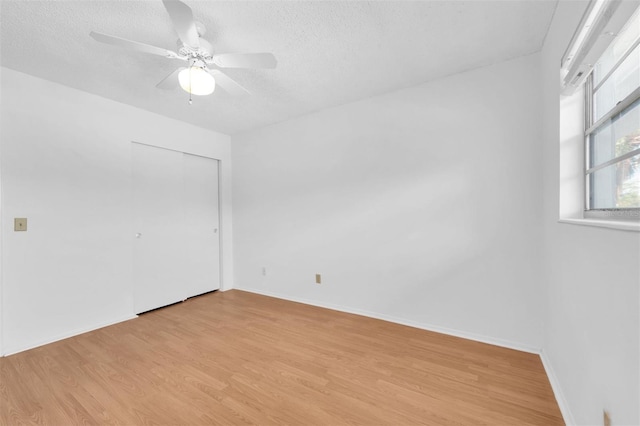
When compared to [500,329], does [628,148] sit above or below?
above

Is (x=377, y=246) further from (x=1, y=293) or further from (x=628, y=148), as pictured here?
(x=1, y=293)

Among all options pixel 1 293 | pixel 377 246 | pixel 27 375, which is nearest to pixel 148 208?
pixel 1 293

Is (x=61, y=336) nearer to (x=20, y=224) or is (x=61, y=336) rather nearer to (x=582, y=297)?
(x=20, y=224)

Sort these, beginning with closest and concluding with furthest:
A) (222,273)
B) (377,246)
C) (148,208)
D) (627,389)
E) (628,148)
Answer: (627,389) → (628,148) → (377,246) → (148,208) → (222,273)

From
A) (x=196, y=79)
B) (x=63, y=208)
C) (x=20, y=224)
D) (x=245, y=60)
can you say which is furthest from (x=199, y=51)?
(x=20, y=224)

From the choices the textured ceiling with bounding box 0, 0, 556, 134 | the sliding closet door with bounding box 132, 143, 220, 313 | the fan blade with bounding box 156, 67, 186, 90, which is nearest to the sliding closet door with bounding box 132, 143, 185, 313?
the sliding closet door with bounding box 132, 143, 220, 313

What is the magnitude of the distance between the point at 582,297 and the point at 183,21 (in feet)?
8.06

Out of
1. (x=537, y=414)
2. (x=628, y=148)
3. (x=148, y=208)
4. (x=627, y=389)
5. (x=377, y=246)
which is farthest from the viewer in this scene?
(x=148, y=208)

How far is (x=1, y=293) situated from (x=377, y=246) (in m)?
3.40

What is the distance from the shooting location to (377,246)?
2.93 meters

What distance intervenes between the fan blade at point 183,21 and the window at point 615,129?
192cm

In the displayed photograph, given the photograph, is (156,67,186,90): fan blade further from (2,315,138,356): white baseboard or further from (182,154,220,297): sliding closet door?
(2,315,138,356): white baseboard

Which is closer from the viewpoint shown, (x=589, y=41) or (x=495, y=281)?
(x=589, y=41)

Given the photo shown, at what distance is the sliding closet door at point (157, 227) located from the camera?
10.5 feet
